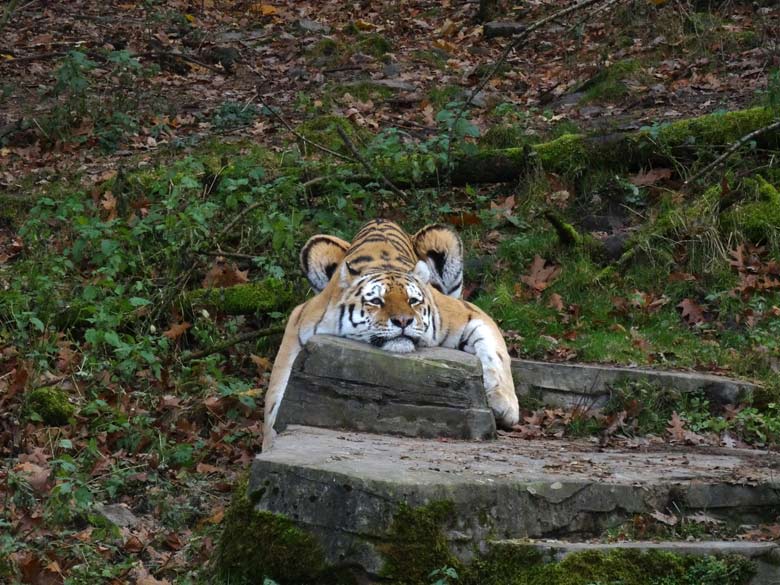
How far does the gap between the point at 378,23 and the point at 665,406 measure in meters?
11.4

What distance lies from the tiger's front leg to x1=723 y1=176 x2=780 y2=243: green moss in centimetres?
308

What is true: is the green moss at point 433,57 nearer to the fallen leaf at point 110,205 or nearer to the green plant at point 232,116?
the green plant at point 232,116

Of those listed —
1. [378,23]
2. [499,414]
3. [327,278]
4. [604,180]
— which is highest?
[378,23]

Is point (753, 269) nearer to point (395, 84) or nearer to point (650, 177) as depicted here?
point (650, 177)

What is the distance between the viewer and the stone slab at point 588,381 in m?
7.39

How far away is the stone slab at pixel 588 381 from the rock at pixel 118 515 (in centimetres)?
271

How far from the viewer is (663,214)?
33.3 ft

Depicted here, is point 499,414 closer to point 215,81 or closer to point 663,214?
point 663,214

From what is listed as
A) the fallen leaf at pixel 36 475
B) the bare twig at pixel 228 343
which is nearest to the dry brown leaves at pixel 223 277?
the bare twig at pixel 228 343

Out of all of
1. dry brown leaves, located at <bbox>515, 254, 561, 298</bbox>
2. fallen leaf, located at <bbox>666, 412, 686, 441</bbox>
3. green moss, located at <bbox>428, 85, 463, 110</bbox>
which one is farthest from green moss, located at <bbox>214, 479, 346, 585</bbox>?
green moss, located at <bbox>428, 85, 463, 110</bbox>

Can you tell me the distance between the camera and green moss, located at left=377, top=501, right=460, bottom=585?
4312mm

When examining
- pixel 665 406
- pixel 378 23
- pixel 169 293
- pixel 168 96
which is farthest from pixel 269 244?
pixel 378 23

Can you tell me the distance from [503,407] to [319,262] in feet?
6.65

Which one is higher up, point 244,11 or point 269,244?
point 244,11
